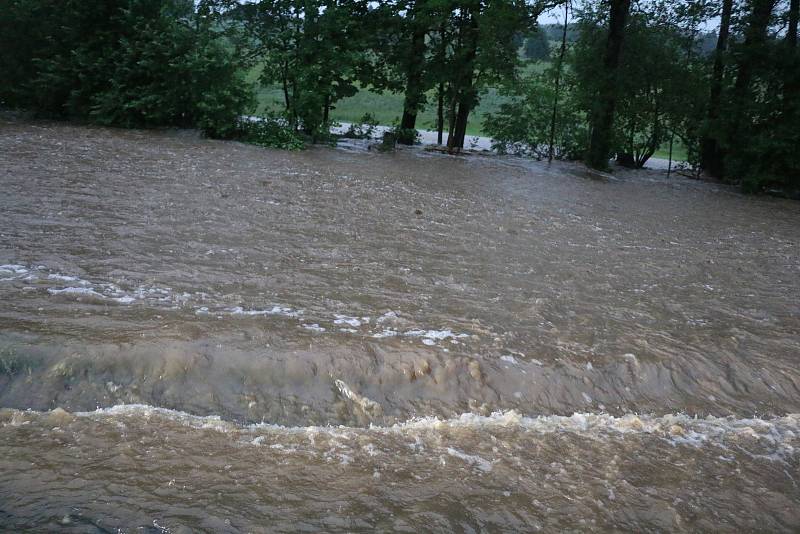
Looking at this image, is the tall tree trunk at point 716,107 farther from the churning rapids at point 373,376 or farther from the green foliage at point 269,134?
the green foliage at point 269,134

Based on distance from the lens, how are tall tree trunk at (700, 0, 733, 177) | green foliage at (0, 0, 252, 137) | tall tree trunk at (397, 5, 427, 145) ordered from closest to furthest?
green foliage at (0, 0, 252, 137) < tall tree trunk at (700, 0, 733, 177) < tall tree trunk at (397, 5, 427, 145)

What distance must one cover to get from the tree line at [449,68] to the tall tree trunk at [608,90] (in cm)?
4

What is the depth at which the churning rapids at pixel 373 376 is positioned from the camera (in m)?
2.99

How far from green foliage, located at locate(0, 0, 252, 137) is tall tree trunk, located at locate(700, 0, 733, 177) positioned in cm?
1104

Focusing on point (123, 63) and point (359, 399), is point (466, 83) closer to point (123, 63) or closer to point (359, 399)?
point (123, 63)

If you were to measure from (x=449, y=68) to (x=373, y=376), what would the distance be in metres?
15.3

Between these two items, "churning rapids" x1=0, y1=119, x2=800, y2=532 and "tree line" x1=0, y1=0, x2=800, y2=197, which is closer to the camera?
"churning rapids" x1=0, y1=119, x2=800, y2=532

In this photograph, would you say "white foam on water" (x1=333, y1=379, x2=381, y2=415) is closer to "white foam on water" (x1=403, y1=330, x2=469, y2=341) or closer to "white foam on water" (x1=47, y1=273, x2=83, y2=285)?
"white foam on water" (x1=403, y1=330, x2=469, y2=341)

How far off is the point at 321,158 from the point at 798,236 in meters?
8.98

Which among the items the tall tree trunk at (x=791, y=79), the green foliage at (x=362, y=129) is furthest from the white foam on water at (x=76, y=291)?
the green foliage at (x=362, y=129)

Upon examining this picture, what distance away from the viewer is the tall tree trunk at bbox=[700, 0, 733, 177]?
16156mm

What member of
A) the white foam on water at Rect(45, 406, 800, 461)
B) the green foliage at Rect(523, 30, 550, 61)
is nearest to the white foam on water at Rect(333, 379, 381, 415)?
the white foam on water at Rect(45, 406, 800, 461)

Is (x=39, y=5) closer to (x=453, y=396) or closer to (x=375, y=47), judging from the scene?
(x=375, y=47)

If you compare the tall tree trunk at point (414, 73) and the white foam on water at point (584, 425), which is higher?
the tall tree trunk at point (414, 73)
